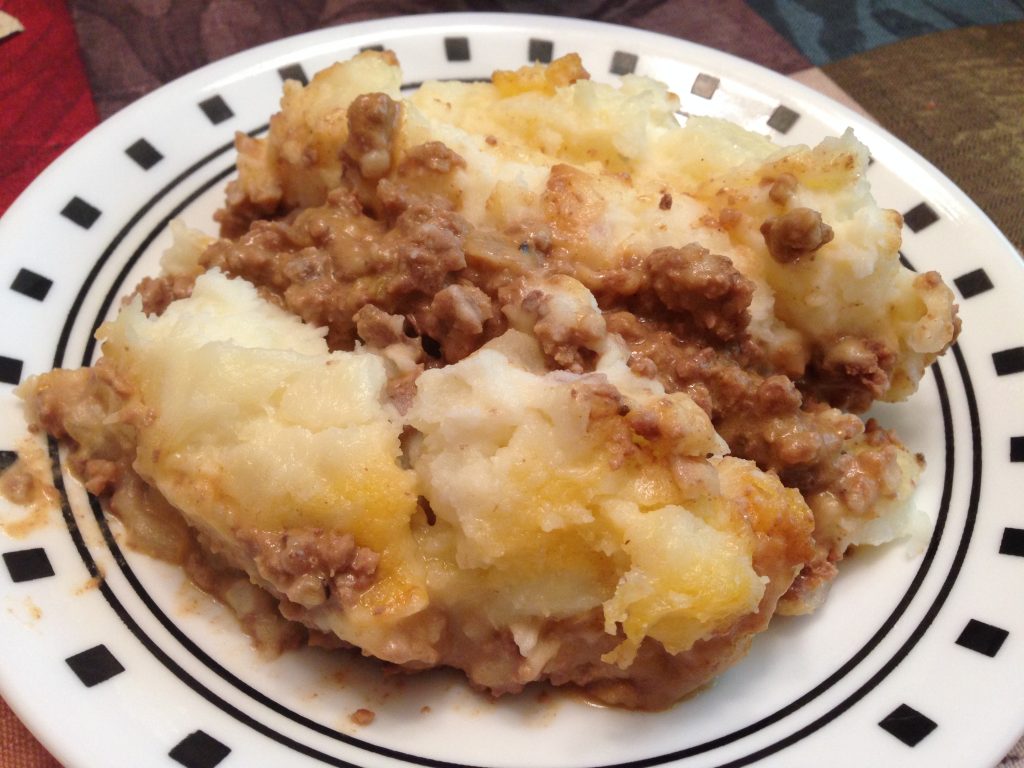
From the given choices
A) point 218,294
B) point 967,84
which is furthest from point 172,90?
point 967,84

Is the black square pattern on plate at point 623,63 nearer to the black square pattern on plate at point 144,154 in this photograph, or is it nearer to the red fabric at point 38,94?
the black square pattern on plate at point 144,154

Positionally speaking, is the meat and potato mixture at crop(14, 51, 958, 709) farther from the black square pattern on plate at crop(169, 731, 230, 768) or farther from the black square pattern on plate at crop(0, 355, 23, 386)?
the black square pattern on plate at crop(169, 731, 230, 768)

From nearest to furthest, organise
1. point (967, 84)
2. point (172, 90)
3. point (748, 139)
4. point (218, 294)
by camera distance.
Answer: point (218, 294)
point (748, 139)
point (172, 90)
point (967, 84)

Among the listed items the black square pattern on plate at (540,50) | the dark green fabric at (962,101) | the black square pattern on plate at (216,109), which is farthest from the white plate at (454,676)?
the black square pattern on plate at (540,50)

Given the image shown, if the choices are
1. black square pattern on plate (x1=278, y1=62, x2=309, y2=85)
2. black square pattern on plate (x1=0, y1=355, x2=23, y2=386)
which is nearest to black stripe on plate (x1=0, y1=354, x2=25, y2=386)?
black square pattern on plate (x1=0, y1=355, x2=23, y2=386)

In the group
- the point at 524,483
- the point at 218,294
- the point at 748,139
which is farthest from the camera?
the point at 748,139

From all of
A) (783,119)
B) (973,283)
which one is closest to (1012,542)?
(973,283)

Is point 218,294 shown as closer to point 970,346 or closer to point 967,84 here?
point 970,346

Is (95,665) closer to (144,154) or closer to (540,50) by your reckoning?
(144,154)
